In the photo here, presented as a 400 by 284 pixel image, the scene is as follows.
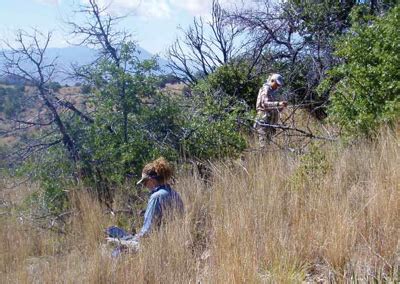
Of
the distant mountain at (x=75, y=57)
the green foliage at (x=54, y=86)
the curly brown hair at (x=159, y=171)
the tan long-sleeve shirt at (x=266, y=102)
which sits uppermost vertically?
the distant mountain at (x=75, y=57)

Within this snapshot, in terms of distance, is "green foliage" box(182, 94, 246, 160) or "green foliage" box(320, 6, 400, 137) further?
"green foliage" box(182, 94, 246, 160)

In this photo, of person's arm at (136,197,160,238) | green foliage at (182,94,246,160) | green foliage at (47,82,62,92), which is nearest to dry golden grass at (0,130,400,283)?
person's arm at (136,197,160,238)

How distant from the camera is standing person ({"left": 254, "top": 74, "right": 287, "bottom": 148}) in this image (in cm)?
688

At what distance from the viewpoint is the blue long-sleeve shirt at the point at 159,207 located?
4.21m

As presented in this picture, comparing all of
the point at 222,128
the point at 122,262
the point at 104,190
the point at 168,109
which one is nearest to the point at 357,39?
the point at 222,128

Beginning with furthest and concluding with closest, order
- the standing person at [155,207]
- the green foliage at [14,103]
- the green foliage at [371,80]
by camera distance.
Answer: the green foliage at [14,103] < the green foliage at [371,80] < the standing person at [155,207]

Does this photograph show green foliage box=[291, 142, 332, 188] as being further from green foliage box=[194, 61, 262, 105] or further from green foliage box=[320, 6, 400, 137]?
green foliage box=[194, 61, 262, 105]

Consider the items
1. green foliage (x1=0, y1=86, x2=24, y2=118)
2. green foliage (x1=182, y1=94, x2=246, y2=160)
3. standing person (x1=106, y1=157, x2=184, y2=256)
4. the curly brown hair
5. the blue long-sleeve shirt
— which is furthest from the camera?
green foliage (x1=0, y1=86, x2=24, y2=118)

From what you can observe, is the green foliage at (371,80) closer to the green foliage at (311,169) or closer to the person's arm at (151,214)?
the green foliage at (311,169)

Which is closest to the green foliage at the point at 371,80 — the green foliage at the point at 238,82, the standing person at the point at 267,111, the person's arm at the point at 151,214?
the standing person at the point at 267,111

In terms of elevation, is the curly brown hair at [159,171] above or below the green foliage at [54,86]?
below

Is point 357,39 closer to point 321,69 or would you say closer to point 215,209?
point 215,209

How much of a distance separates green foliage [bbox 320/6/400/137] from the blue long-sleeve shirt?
93.6 inches

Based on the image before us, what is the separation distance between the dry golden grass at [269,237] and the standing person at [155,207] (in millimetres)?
145
